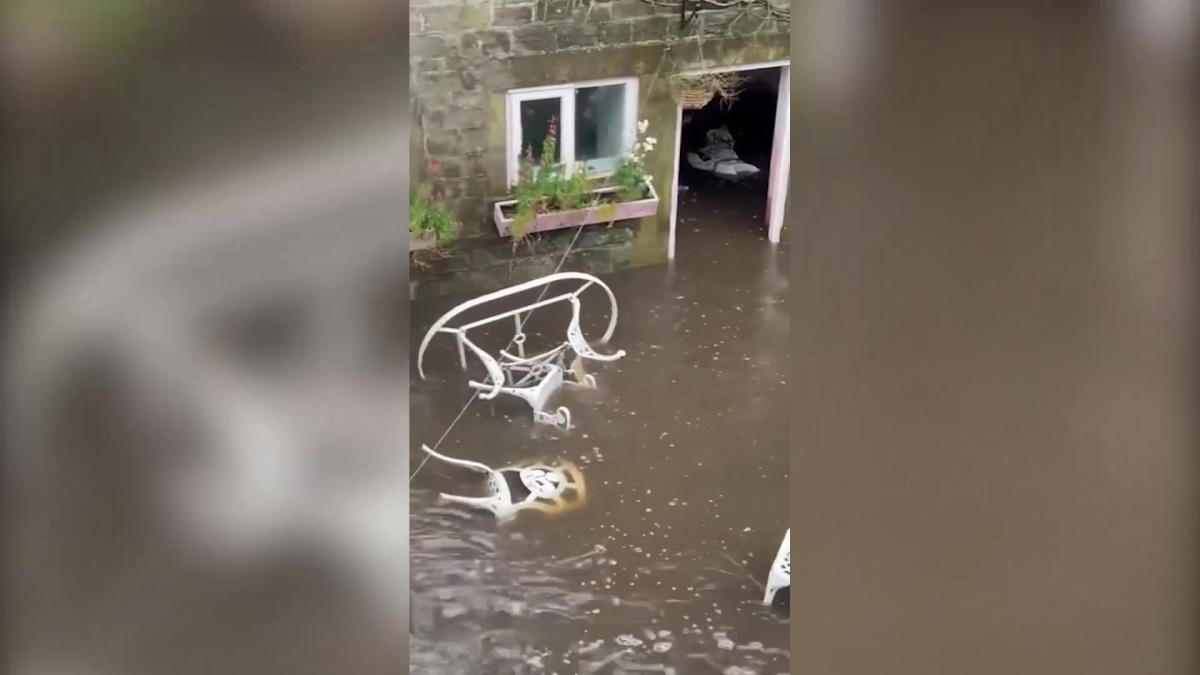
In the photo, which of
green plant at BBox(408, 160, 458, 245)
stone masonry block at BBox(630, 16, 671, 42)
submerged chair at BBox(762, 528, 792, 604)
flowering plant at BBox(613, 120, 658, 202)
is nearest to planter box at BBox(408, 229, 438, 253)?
green plant at BBox(408, 160, 458, 245)

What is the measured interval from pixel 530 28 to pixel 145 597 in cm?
75

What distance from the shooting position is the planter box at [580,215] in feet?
3.92

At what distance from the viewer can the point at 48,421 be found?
1.18m

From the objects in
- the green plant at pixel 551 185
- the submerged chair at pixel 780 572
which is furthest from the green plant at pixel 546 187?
the submerged chair at pixel 780 572

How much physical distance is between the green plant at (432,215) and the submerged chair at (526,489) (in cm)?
23

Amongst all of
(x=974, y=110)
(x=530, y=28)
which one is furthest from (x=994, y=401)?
(x=530, y=28)

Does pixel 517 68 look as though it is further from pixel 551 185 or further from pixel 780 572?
pixel 780 572

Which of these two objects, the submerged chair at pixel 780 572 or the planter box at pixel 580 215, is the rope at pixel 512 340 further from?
the submerged chair at pixel 780 572

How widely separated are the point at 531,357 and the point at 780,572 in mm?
368

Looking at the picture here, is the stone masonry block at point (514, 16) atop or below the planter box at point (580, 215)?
atop

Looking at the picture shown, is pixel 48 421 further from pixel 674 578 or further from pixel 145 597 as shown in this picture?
pixel 674 578

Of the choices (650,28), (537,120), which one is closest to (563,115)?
(537,120)

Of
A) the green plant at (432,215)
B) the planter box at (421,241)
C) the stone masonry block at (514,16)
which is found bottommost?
the planter box at (421,241)

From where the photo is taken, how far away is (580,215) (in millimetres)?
1201
